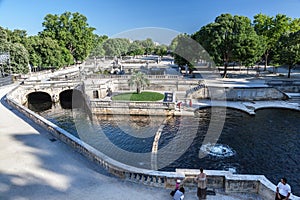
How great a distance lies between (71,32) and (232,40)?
47126mm

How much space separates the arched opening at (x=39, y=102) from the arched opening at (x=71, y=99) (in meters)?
2.10

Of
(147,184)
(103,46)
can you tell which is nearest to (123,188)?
(147,184)

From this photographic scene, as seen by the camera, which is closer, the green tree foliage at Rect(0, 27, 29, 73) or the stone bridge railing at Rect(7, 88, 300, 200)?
the stone bridge railing at Rect(7, 88, 300, 200)

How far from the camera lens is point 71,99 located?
121ft

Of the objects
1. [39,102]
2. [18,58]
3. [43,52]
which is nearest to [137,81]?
[39,102]

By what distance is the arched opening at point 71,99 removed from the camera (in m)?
33.2

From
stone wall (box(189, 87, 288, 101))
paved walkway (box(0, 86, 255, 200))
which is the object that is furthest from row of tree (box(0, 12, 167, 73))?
stone wall (box(189, 87, 288, 101))

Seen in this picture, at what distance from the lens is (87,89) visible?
3266cm

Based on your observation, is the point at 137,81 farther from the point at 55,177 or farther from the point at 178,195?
the point at 178,195

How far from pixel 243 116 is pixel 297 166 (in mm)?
10932

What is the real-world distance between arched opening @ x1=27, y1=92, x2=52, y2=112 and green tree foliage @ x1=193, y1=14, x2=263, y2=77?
28577 mm

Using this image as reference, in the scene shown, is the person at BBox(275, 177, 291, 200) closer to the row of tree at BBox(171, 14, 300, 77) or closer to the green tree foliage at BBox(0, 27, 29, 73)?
the row of tree at BBox(171, 14, 300, 77)

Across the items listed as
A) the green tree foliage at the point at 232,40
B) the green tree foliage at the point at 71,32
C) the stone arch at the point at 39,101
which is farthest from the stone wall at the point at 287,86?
the green tree foliage at the point at 71,32

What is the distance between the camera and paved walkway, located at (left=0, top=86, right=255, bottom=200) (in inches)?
322
